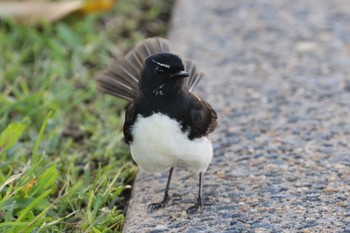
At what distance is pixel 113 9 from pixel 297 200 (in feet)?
12.1

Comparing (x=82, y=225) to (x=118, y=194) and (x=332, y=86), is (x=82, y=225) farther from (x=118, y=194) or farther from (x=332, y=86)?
(x=332, y=86)

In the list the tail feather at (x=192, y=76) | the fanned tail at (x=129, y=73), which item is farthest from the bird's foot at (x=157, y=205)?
the tail feather at (x=192, y=76)

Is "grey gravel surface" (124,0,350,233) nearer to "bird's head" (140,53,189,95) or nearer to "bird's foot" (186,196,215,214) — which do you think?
"bird's foot" (186,196,215,214)

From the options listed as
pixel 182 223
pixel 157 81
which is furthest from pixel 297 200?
pixel 157 81

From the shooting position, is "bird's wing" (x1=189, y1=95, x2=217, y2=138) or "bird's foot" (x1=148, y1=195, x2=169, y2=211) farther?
"bird's foot" (x1=148, y1=195, x2=169, y2=211)

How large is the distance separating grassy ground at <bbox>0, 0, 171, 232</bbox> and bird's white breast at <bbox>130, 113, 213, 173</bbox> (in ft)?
1.18

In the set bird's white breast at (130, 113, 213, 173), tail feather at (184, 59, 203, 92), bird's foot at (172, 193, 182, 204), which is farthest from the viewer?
tail feather at (184, 59, 203, 92)

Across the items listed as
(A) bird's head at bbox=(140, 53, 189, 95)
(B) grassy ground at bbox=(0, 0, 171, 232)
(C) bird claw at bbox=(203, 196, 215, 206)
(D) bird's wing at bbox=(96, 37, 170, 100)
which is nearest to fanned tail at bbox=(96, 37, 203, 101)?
(D) bird's wing at bbox=(96, 37, 170, 100)

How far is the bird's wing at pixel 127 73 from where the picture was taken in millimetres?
5261

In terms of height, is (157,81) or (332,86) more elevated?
(157,81)

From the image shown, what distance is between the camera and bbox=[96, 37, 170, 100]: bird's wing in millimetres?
5261

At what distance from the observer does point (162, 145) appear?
14.4 feet

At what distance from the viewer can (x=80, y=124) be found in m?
5.92

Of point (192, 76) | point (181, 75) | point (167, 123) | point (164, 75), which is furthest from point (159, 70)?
point (192, 76)
